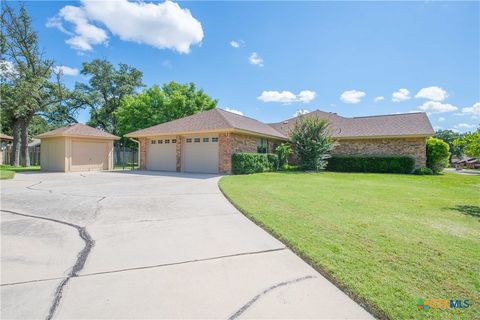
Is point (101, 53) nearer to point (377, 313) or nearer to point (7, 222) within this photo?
point (7, 222)

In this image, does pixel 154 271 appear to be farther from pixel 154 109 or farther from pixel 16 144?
pixel 16 144

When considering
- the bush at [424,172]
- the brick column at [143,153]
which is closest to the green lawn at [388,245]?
the bush at [424,172]

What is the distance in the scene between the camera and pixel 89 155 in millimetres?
17578

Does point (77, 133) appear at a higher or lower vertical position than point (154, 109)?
lower

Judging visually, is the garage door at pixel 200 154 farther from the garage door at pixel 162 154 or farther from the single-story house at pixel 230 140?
the garage door at pixel 162 154

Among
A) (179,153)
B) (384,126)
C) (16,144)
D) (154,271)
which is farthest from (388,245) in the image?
(16,144)

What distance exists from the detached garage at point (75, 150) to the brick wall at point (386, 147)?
18393 millimetres

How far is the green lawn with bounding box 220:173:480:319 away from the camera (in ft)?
7.41

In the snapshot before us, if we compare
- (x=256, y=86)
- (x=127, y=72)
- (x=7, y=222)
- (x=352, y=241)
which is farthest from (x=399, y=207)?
(x=127, y=72)

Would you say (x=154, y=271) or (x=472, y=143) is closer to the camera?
(x=154, y=271)

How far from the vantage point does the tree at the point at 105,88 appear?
3247cm

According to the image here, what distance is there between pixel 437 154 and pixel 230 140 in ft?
48.1

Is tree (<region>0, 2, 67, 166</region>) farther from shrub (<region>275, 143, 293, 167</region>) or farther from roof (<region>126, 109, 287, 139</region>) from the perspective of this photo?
shrub (<region>275, 143, 293, 167</region>)

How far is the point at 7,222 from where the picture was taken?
182 inches
